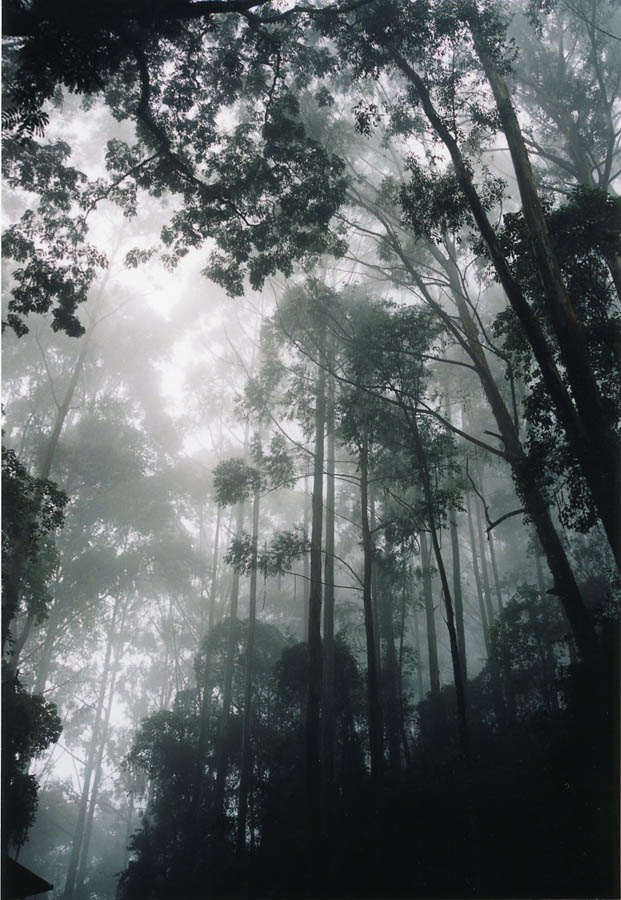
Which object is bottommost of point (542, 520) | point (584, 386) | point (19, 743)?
point (19, 743)

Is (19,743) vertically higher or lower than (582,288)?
lower

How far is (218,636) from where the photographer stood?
1625cm

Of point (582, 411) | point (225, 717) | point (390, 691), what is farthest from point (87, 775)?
point (582, 411)

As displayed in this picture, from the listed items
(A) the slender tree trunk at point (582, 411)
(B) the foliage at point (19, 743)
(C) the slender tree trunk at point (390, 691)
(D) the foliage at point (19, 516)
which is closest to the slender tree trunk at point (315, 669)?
(C) the slender tree trunk at point (390, 691)

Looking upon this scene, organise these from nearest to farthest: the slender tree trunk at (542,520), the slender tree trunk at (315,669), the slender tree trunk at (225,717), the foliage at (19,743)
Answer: the slender tree trunk at (542,520), the slender tree trunk at (315,669), the foliage at (19,743), the slender tree trunk at (225,717)

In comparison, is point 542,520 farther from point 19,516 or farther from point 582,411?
point 19,516

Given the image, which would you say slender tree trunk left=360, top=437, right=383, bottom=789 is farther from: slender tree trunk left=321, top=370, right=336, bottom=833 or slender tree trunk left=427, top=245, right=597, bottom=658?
slender tree trunk left=427, top=245, right=597, bottom=658

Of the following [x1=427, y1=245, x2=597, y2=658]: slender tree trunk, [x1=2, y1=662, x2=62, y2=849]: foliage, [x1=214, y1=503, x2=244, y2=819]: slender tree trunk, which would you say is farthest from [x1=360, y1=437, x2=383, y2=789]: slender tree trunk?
[x1=2, y1=662, x2=62, y2=849]: foliage

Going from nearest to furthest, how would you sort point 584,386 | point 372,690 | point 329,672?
1. point 584,386
2. point 372,690
3. point 329,672

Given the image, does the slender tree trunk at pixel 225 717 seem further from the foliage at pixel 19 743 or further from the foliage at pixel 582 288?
the foliage at pixel 582 288

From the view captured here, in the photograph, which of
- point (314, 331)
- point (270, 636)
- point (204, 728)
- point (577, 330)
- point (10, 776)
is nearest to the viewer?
point (577, 330)

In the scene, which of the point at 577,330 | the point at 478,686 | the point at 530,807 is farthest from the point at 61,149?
the point at 478,686

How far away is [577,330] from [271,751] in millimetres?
12065

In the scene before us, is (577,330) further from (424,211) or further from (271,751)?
(271,751)
